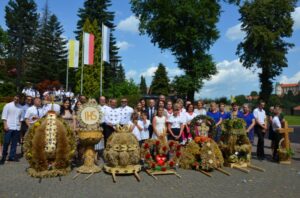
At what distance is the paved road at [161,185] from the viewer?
7.87 m

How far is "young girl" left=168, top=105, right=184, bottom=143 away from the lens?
1167cm

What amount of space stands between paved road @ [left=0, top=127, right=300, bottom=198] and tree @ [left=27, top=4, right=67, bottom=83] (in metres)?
42.1

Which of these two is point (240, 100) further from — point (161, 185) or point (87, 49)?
point (161, 185)

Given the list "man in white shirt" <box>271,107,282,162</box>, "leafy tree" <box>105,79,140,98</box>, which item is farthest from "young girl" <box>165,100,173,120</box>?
"leafy tree" <box>105,79,140,98</box>

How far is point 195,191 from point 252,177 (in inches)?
91.7

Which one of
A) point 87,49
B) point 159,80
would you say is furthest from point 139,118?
point 159,80

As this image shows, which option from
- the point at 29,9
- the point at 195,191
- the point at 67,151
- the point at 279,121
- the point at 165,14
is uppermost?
the point at 29,9

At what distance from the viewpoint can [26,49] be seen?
194 feet

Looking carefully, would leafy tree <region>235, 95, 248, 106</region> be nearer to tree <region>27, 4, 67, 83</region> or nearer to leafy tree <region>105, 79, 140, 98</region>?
leafy tree <region>105, 79, 140, 98</region>

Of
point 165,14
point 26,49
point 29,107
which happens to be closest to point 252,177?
point 29,107

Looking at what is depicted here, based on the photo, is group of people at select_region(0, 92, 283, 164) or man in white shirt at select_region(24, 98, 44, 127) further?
man in white shirt at select_region(24, 98, 44, 127)

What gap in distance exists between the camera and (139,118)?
11789mm

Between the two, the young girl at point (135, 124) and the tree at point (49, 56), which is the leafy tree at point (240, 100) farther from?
the tree at point (49, 56)

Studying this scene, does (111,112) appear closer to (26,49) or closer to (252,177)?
(252,177)
